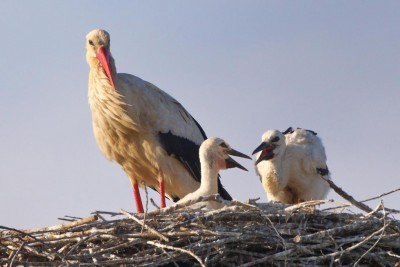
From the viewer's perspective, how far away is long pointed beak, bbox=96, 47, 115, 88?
10.1 meters

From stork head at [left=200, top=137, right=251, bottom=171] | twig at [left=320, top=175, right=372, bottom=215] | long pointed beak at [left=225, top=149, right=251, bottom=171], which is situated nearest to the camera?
twig at [left=320, top=175, right=372, bottom=215]

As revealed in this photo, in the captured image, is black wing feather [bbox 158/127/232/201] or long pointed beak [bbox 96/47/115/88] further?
black wing feather [bbox 158/127/232/201]

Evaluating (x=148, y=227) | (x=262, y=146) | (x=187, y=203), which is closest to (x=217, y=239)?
(x=148, y=227)

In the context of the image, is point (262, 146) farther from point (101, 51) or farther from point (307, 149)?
point (101, 51)

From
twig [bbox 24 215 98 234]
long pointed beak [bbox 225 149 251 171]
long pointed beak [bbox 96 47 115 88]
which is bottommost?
twig [bbox 24 215 98 234]

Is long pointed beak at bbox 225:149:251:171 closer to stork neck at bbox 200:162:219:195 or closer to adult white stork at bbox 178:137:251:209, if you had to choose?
adult white stork at bbox 178:137:251:209

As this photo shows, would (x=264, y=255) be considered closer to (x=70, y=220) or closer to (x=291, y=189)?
(x=70, y=220)

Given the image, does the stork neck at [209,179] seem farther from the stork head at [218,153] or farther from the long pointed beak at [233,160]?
the long pointed beak at [233,160]

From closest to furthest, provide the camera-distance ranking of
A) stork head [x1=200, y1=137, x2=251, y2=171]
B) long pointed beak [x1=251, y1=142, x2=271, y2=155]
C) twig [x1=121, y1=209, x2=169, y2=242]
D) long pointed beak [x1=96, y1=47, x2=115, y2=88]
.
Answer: twig [x1=121, y1=209, x2=169, y2=242] → stork head [x1=200, y1=137, x2=251, y2=171] → long pointed beak [x1=251, y1=142, x2=271, y2=155] → long pointed beak [x1=96, y1=47, x2=115, y2=88]

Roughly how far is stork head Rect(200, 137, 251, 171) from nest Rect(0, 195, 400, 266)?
4.57ft

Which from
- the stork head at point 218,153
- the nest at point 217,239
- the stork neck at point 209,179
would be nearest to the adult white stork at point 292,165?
the stork head at point 218,153

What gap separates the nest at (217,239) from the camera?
22.6ft

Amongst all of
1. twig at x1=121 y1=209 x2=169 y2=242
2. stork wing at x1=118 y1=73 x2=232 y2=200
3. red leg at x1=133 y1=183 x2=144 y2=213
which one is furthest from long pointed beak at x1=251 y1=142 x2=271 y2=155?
twig at x1=121 y1=209 x2=169 y2=242

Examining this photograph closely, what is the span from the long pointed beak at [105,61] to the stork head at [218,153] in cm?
150
